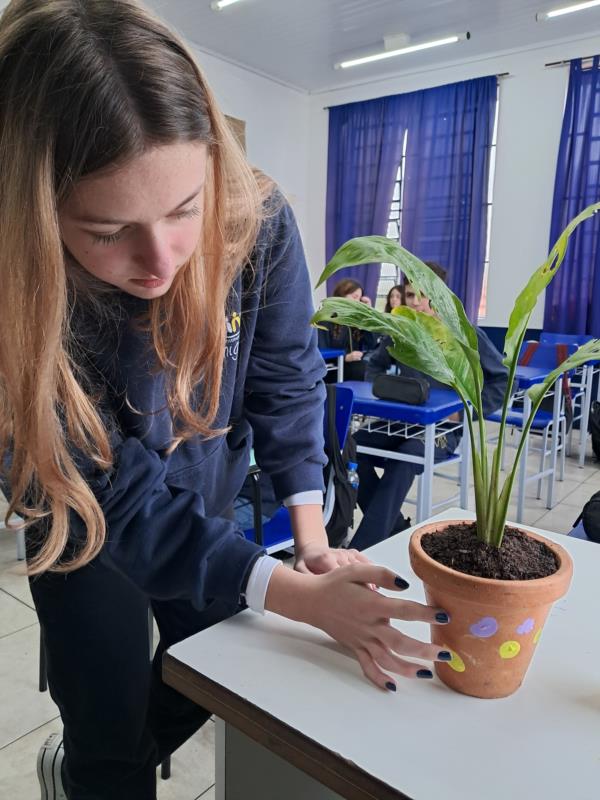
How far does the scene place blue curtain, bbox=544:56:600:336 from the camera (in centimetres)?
469

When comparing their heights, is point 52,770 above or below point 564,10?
below

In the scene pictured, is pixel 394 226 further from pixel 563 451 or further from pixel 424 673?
pixel 424 673

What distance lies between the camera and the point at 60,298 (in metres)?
0.61

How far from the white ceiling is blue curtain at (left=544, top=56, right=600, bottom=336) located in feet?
1.71

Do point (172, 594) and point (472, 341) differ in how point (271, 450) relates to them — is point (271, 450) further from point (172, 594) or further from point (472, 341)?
point (472, 341)

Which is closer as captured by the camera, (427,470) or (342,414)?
(342,414)

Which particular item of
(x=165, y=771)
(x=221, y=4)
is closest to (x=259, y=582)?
(x=165, y=771)

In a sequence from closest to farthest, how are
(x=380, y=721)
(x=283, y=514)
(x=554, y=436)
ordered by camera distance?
1. (x=380, y=721)
2. (x=283, y=514)
3. (x=554, y=436)

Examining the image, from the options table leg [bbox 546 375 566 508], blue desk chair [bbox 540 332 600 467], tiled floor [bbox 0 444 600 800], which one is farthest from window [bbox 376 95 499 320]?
tiled floor [bbox 0 444 600 800]

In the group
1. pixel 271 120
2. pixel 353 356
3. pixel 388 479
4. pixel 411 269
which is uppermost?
pixel 271 120

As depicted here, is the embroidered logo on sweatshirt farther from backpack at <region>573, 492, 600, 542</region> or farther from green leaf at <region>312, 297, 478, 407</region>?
backpack at <region>573, 492, 600, 542</region>

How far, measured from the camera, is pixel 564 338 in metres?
4.52

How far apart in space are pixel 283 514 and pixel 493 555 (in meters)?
1.14

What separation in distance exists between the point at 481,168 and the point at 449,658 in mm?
5387
